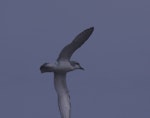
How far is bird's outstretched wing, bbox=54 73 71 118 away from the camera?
34.0m

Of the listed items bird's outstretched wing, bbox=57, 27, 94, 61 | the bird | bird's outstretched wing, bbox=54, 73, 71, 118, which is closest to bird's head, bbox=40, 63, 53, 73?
the bird

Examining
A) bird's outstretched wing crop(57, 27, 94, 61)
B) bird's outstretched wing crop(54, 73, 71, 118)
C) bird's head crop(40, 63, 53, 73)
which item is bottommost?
bird's outstretched wing crop(54, 73, 71, 118)

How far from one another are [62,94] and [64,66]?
2801mm

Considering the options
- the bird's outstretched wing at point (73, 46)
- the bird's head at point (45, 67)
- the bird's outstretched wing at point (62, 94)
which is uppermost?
the bird's outstretched wing at point (73, 46)

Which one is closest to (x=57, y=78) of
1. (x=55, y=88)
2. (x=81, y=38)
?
(x=55, y=88)

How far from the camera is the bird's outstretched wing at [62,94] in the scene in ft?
111

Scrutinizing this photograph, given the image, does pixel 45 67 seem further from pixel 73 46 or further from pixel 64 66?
pixel 73 46

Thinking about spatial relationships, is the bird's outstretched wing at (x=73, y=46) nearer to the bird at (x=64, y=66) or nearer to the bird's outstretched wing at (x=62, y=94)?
the bird at (x=64, y=66)

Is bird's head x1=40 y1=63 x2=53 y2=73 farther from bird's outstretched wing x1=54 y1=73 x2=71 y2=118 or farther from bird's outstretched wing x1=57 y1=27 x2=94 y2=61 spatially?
bird's outstretched wing x1=54 y1=73 x2=71 y2=118

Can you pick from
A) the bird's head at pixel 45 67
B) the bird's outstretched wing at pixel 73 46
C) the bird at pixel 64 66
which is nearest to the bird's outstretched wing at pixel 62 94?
the bird at pixel 64 66

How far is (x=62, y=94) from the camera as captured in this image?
35.0m

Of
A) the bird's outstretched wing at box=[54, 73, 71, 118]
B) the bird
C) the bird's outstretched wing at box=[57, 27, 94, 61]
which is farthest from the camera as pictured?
the bird's outstretched wing at box=[54, 73, 71, 118]

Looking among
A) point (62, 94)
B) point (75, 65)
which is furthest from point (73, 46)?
point (62, 94)

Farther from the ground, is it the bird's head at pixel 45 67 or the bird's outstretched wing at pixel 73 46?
the bird's outstretched wing at pixel 73 46
